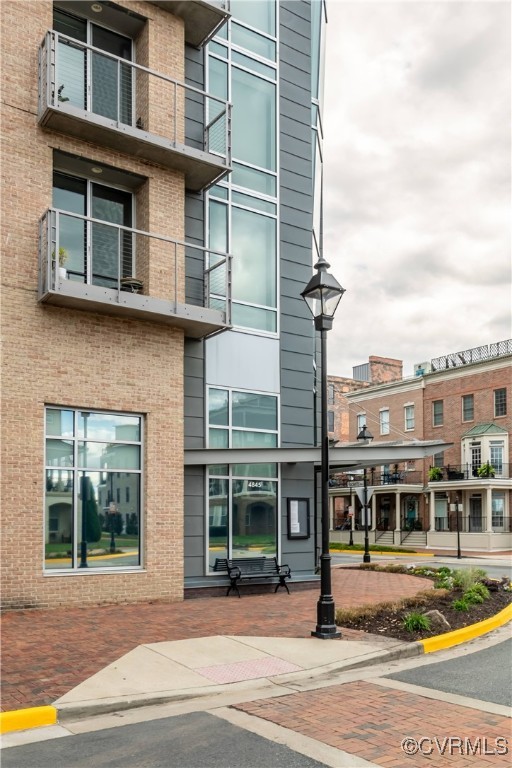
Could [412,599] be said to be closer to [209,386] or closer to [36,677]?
[209,386]

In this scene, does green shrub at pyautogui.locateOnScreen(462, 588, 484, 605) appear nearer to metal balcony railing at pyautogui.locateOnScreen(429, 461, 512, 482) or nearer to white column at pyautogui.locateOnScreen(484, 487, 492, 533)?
white column at pyautogui.locateOnScreen(484, 487, 492, 533)

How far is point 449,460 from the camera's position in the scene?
44406mm

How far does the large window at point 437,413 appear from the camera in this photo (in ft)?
149

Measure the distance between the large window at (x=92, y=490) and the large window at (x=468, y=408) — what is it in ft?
108

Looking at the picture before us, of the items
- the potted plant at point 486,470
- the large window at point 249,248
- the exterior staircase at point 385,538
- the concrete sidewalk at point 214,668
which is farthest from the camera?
the exterior staircase at point 385,538

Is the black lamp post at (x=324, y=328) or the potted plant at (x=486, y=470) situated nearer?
the black lamp post at (x=324, y=328)

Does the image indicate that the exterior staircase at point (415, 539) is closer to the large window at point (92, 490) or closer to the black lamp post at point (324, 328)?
the large window at point (92, 490)

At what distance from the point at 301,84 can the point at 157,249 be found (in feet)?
21.0

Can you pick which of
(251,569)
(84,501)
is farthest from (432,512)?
(84,501)

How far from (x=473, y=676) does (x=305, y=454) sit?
278 inches

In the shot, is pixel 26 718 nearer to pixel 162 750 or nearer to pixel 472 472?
pixel 162 750

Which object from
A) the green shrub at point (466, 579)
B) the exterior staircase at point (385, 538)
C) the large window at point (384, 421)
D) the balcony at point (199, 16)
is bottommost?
the exterior staircase at point (385, 538)

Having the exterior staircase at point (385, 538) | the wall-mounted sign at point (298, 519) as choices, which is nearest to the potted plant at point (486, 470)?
the exterior staircase at point (385, 538)

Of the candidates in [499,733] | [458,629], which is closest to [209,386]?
[458,629]
